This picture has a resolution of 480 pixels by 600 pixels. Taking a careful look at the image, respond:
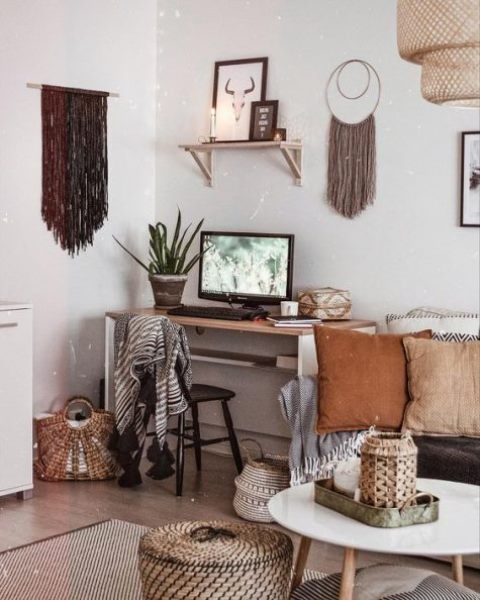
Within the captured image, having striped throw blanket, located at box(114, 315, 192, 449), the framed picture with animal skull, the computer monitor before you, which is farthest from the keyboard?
the framed picture with animal skull

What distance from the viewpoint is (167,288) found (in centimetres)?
515

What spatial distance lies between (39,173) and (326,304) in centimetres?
154

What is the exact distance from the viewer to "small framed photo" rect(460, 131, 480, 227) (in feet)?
14.4

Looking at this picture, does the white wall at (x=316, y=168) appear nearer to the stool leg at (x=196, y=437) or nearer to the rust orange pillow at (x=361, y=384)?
the stool leg at (x=196, y=437)

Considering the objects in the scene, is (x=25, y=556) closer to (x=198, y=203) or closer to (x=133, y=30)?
(x=198, y=203)

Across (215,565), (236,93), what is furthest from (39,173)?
(215,565)

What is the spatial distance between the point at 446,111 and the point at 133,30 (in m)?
1.86

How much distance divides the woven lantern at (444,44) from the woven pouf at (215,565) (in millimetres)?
1318

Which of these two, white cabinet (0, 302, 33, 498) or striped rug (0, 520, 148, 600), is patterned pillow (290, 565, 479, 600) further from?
white cabinet (0, 302, 33, 498)

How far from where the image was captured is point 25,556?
371 cm

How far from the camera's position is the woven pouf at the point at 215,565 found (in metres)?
2.74

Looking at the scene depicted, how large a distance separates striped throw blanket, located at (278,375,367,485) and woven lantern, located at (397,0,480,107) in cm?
166

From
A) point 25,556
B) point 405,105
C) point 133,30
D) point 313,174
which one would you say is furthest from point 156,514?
point 133,30

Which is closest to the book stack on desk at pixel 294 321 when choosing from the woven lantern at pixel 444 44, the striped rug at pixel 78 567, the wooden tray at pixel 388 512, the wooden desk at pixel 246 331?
the wooden desk at pixel 246 331
